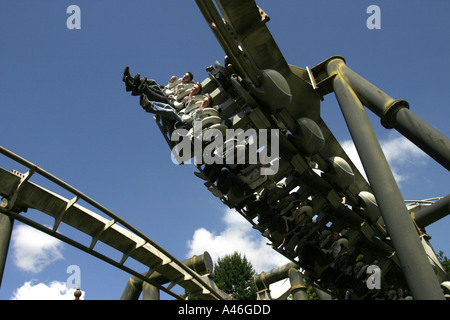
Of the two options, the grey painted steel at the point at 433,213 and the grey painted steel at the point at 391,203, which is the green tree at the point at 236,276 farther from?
the grey painted steel at the point at 391,203

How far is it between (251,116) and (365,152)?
193 cm

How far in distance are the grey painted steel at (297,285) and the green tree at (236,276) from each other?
1761 cm

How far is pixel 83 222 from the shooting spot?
6.23 m

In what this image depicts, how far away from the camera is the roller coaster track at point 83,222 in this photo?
552cm

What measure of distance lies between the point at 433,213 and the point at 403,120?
478cm

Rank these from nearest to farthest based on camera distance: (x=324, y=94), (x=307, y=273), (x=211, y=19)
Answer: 1. (x=211, y=19)
2. (x=324, y=94)
3. (x=307, y=273)

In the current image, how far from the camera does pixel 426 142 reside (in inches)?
187

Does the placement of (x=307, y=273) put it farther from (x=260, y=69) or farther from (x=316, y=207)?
(x=260, y=69)

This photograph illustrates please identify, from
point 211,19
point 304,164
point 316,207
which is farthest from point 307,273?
point 211,19

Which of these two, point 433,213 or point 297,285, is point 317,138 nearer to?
point 433,213
